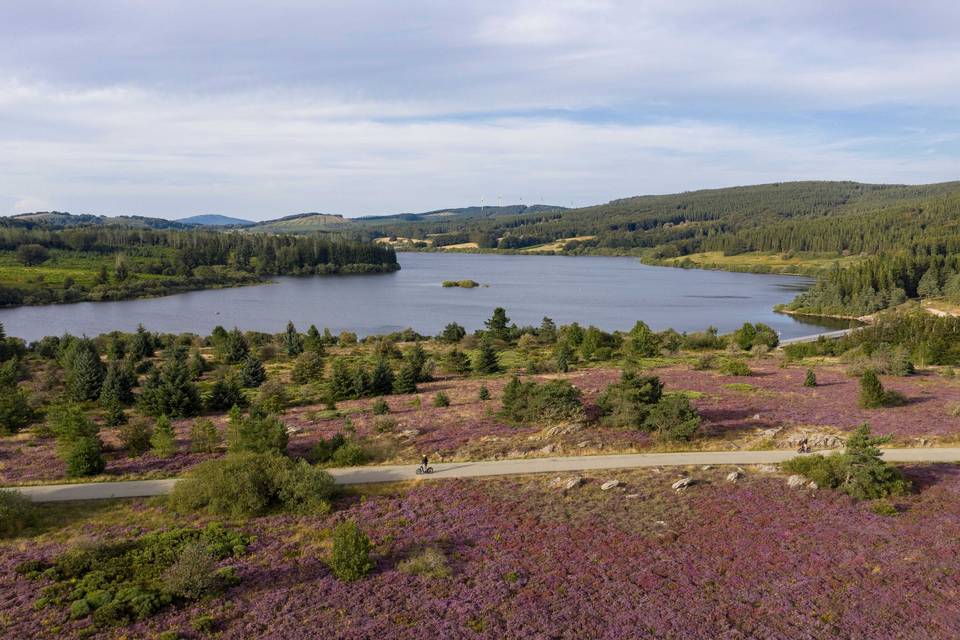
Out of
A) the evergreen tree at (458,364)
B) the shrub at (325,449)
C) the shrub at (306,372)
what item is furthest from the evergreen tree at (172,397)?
the evergreen tree at (458,364)

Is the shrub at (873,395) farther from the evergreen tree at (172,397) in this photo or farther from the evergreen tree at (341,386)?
the evergreen tree at (172,397)

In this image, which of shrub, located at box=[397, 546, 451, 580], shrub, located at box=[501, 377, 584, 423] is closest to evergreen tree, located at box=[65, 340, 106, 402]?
shrub, located at box=[501, 377, 584, 423]

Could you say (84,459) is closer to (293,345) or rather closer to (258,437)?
(258,437)

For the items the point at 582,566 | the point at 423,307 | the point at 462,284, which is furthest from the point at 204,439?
the point at 462,284

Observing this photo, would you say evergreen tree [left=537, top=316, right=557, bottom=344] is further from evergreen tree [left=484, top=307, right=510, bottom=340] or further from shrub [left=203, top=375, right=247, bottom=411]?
shrub [left=203, top=375, right=247, bottom=411]

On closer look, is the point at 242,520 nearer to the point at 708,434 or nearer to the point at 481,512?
the point at 481,512
